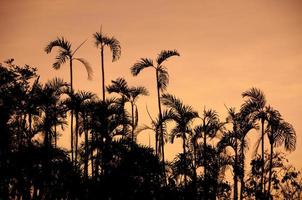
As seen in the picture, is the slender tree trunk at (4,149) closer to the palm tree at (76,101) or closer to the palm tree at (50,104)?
the palm tree at (50,104)

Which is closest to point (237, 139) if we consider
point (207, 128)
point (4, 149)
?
point (207, 128)

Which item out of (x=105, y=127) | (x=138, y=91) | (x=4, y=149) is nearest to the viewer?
(x=4, y=149)

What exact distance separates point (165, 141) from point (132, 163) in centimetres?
883

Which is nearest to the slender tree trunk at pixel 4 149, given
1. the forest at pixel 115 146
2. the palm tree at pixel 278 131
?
the forest at pixel 115 146

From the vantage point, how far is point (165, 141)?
29391 mm

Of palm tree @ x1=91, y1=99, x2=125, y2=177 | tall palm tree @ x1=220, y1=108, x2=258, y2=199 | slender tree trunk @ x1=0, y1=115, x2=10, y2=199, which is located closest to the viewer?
slender tree trunk @ x1=0, y1=115, x2=10, y2=199

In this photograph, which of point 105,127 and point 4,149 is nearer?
point 4,149

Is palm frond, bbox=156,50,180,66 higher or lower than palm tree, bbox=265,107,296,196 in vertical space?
higher

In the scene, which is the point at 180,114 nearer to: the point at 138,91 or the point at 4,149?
the point at 138,91

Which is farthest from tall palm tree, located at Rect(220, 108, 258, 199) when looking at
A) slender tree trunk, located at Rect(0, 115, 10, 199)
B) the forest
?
slender tree trunk, located at Rect(0, 115, 10, 199)

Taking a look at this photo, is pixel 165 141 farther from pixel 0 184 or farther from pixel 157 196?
pixel 0 184

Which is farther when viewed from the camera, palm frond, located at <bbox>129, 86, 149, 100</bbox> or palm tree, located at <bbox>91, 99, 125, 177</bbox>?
palm frond, located at <bbox>129, 86, 149, 100</bbox>

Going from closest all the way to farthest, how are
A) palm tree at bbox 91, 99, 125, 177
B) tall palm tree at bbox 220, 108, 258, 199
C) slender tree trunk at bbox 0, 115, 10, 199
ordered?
slender tree trunk at bbox 0, 115, 10, 199
palm tree at bbox 91, 99, 125, 177
tall palm tree at bbox 220, 108, 258, 199

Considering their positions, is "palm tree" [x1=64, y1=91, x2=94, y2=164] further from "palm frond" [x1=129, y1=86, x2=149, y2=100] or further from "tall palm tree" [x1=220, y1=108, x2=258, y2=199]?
"tall palm tree" [x1=220, y1=108, x2=258, y2=199]
